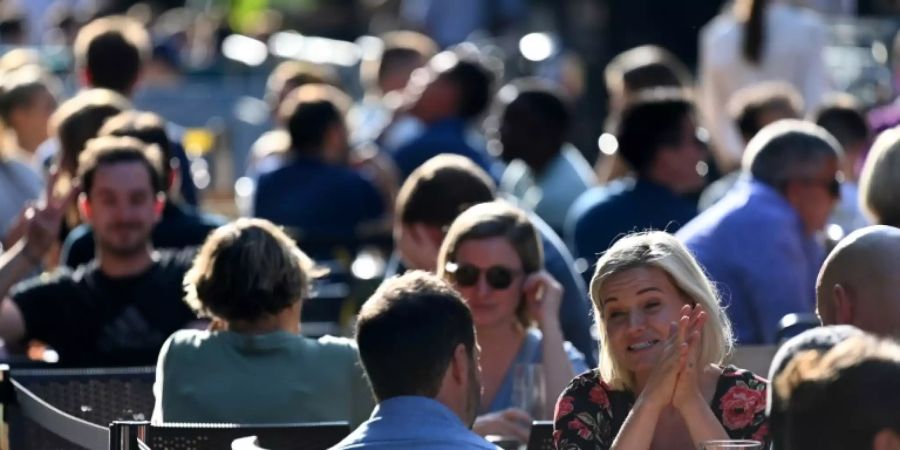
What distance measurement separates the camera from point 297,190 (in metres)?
10.7

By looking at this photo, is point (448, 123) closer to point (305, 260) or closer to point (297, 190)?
point (297, 190)

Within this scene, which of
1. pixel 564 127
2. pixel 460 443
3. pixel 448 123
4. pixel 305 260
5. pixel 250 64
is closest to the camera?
pixel 460 443

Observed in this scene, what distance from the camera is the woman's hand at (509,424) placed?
566 cm

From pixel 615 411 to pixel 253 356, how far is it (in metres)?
1.02

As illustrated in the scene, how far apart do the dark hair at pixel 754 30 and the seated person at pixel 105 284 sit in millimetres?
5228

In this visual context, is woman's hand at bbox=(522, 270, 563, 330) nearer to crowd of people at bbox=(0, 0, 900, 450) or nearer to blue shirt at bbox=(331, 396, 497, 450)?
crowd of people at bbox=(0, 0, 900, 450)

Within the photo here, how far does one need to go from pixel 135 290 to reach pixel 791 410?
4.24 metres

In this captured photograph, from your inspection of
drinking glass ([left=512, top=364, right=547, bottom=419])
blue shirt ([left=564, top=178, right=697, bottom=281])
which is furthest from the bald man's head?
blue shirt ([left=564, top=178, right=697, bottom=281])

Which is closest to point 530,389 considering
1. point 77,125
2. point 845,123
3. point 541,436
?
point 541,436

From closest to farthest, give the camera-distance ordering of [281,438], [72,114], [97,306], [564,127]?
[281,438] → [97,306] → [72,114] → [564,127]

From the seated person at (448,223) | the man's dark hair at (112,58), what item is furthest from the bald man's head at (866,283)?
the man's dark hair at (112,58)

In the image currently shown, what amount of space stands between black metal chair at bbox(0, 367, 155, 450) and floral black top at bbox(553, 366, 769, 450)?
50.4 inches

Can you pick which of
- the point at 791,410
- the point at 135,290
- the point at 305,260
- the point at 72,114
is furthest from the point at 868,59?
the point at 791,410

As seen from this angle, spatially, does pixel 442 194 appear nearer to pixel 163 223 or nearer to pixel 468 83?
pixel 163 223
